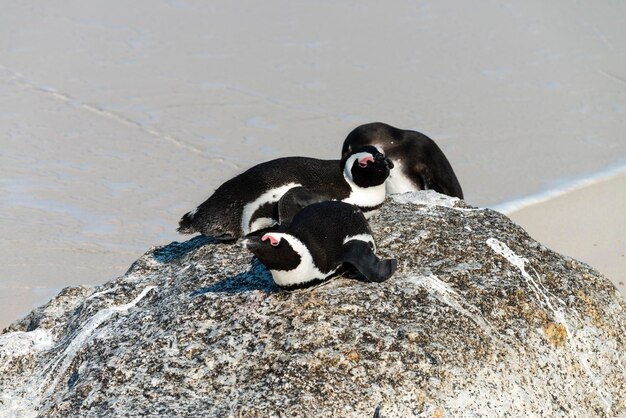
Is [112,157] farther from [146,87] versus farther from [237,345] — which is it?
[237,345]

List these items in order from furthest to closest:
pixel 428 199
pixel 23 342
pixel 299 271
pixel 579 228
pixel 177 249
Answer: pixel 579 228
pixel 428 199
pixel 177 249
pixel 23 342
pixel 299 271

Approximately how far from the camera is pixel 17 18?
15148mm

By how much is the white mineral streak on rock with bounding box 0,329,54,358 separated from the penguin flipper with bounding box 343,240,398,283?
1.47 m

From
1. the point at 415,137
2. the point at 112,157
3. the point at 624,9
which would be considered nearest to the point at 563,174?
the point at 415,137

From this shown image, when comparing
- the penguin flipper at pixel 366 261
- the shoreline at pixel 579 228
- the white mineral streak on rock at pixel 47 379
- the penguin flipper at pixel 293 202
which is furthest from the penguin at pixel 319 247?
the shoreline at pixel 579 228

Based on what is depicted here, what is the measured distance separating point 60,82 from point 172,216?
173 inches

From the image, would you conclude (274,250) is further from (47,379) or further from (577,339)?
(577,339)

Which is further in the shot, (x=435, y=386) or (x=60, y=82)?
(x=60, y=82)

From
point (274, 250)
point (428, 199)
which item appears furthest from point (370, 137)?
point (274, 250)

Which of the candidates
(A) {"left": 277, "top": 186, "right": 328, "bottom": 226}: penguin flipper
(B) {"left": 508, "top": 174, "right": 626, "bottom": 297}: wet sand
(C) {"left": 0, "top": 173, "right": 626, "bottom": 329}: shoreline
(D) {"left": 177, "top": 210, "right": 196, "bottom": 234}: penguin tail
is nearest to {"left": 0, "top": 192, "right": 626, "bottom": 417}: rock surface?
(D) {"left": 177, "top": 210, "right": 196, "bottom": 234}: penguin tail

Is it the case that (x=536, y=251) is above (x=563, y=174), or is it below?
above

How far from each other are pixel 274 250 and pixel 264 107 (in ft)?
27.3

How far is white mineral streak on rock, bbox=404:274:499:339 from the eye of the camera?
423 cm

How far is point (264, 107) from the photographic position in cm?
1217
